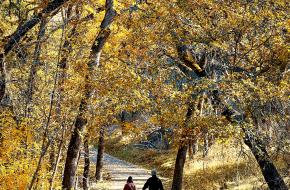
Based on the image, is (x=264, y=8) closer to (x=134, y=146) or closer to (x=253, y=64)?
(x=253, y=64)

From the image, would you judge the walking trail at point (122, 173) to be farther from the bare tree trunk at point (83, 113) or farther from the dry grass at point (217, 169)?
the bare tree trunk at point (83, 113)

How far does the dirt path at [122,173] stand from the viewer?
936 inches

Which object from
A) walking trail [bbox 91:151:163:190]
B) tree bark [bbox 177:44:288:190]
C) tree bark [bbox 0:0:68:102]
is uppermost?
tree bark [bbox 0:0:68:102]

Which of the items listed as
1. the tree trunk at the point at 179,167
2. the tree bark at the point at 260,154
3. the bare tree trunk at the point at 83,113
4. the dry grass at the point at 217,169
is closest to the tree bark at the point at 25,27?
the bare tree trunk at the point at 83,113

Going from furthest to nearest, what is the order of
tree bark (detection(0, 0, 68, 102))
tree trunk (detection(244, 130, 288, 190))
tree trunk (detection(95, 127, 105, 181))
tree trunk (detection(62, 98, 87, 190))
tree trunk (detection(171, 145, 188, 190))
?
1. tree trunk (detection(95, 127, 105, 181))
2. tree trunk (detection(171, 145, 188, 190))
3. tree trunk (detection(62, 98, 87, 190))
4. tree trunk (detection(244, 130, 288, 190))
5. tree bark (detection(0, 0, 68, 102))

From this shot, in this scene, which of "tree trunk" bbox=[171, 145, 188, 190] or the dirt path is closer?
"tree trunk" bbox=[171, 145, 188, 190]

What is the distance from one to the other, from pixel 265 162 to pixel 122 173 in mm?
16239

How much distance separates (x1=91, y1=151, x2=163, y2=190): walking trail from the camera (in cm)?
2371

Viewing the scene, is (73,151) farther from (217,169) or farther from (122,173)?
(122,173)

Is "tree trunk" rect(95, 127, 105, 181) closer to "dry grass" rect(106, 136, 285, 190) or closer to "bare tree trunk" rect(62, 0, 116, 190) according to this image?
"dry grass" rect(106, 136, 285, 190)

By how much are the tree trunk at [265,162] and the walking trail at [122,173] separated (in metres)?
10.2

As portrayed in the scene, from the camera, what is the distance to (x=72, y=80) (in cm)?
1384

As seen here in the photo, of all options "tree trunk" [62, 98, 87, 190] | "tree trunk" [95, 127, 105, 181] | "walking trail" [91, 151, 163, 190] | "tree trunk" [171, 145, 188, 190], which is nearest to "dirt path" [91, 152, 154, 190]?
"walking trail" [91, 151, 163, 190]

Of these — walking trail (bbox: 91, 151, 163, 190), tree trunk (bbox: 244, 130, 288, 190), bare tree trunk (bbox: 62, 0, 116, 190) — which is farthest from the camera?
walking trail (bbox: 91, 151, 163, 190)
